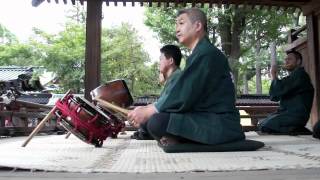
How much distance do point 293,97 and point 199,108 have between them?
293cm

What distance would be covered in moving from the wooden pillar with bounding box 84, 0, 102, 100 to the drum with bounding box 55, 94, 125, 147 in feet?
8.30

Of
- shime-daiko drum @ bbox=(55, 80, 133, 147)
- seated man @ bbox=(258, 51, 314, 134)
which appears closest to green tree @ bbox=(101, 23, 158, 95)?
seated man @ bbox=(258, 51, 314, 134)

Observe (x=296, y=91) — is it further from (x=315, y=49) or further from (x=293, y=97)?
(x=315, y=49)

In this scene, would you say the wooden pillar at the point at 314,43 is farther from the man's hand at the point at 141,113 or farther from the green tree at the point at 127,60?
the green tree at the point at 127,60

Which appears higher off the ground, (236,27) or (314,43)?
(236,27)

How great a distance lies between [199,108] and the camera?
3.16m

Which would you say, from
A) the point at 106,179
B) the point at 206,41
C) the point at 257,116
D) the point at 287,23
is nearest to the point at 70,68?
the point at 287,23

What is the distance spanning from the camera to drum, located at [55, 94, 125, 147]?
12.2 feet

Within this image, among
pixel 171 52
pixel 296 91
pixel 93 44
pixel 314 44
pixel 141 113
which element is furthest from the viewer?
pixel 314 44

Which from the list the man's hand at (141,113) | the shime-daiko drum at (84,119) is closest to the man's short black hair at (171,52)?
the shime-daiko drum at (84,119)

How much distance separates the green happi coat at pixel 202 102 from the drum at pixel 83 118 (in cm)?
81

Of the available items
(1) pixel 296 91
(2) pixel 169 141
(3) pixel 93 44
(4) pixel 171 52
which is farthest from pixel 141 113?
(3) pixel 93 44

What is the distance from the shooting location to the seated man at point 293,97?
Result: 5.66 m

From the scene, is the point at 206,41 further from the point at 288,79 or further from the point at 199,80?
the point at 288,79
